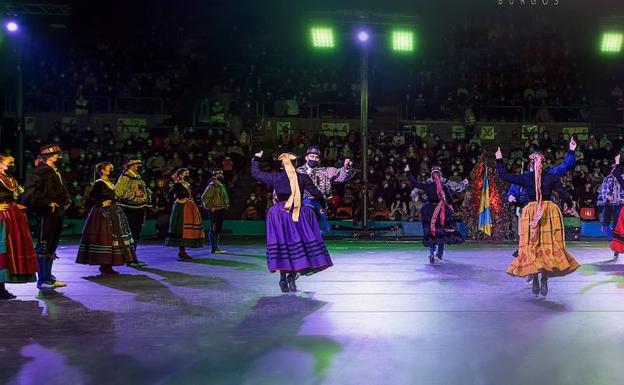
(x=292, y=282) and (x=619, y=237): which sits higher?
(x=619, y=237)

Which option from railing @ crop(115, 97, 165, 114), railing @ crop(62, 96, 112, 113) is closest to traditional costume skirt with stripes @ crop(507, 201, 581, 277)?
railing @ crop(115, 97, 165, 114)

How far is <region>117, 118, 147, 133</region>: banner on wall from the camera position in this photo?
2034cm

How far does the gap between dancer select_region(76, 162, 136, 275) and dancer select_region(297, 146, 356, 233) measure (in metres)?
3.14

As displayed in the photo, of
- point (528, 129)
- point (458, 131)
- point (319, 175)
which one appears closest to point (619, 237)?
point (319, 175)

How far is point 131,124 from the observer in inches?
806

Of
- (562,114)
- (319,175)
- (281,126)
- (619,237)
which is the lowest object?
(619,237)

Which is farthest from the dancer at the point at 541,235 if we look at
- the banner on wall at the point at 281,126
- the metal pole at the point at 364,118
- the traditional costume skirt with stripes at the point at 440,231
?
the banner on wall at the point at 281,126

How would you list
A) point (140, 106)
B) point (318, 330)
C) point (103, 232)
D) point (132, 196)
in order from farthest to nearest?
point (140, 106) → point (132, 196) → point (103, 232) → point (318, 330)

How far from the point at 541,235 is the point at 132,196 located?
6.49 m

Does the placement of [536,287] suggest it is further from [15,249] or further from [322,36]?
[322,36]

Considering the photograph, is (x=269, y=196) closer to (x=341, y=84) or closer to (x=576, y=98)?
(x=341, y=84)

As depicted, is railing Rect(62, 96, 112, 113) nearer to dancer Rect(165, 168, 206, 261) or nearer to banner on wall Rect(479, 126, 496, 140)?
dancer Rect(165, 168, 206, 261)

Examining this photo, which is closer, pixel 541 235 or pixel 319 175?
pixel 541 235

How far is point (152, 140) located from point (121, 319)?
14182mm
